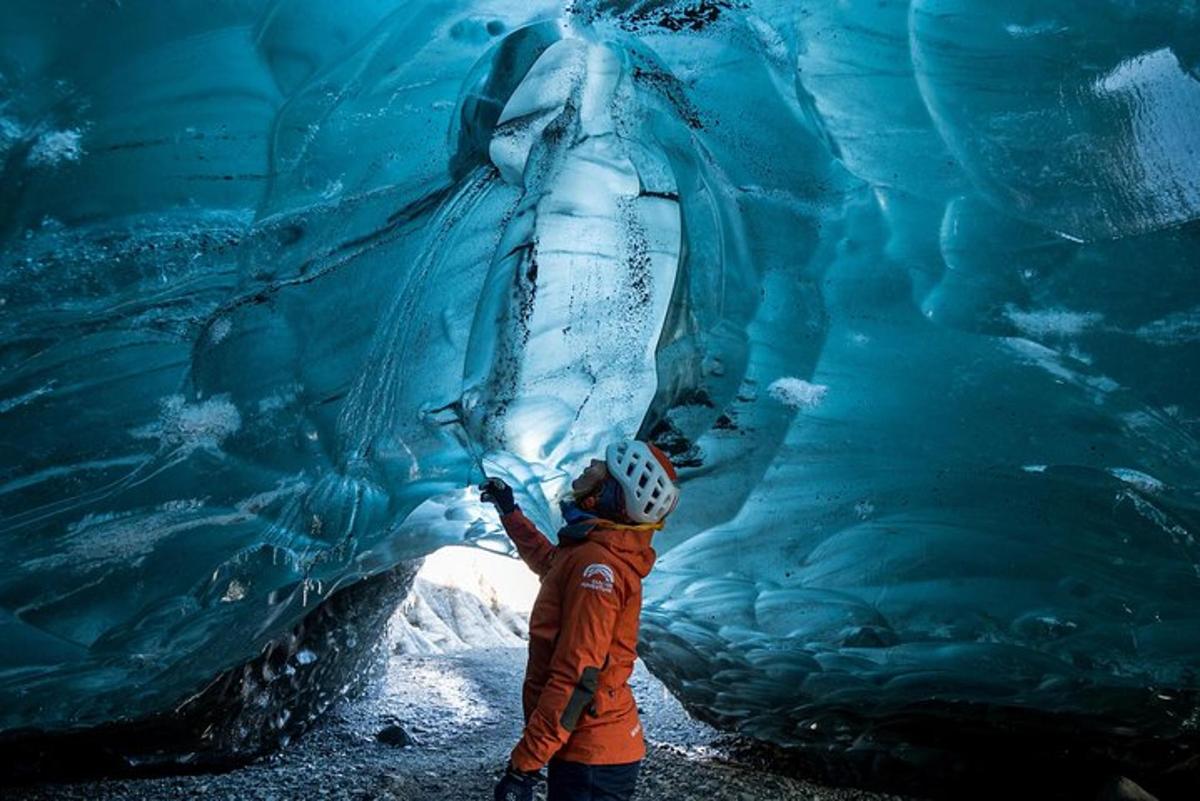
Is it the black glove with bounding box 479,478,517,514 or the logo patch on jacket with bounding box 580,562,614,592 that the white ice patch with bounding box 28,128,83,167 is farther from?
the logo patch on jacket with bounding box 580,562,614,592

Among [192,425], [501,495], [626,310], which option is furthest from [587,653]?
[192,425]

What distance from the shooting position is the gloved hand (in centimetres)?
237

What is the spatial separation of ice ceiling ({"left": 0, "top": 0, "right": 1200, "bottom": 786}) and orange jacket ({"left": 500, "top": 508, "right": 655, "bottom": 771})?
73cm

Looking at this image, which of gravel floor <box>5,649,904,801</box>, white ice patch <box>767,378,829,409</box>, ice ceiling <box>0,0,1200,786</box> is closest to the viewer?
ice ceiling <box>0,0,1200,786</box>

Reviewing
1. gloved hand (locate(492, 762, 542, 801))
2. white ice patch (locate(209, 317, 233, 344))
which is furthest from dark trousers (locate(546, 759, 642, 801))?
white ice patch (locate(209, 317, 233, 344))

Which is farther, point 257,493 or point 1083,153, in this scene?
point 257,493

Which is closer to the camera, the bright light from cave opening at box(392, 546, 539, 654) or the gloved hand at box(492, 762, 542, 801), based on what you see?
the gloved hand at box(492, 762, 542, 801)

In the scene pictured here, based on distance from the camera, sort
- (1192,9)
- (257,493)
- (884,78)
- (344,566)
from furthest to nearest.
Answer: (344,566) → (257,493) → (884,78) → (1192,9)

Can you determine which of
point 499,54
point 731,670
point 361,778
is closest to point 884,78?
point 499,54

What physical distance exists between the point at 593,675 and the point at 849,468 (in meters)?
1.20

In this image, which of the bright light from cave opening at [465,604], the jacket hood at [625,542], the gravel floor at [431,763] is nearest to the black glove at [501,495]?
the jacket hood at [625,542]

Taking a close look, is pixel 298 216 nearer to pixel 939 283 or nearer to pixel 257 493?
pixel 257 493

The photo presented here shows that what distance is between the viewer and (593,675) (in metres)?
2.44

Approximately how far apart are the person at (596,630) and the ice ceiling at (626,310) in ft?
2.20
